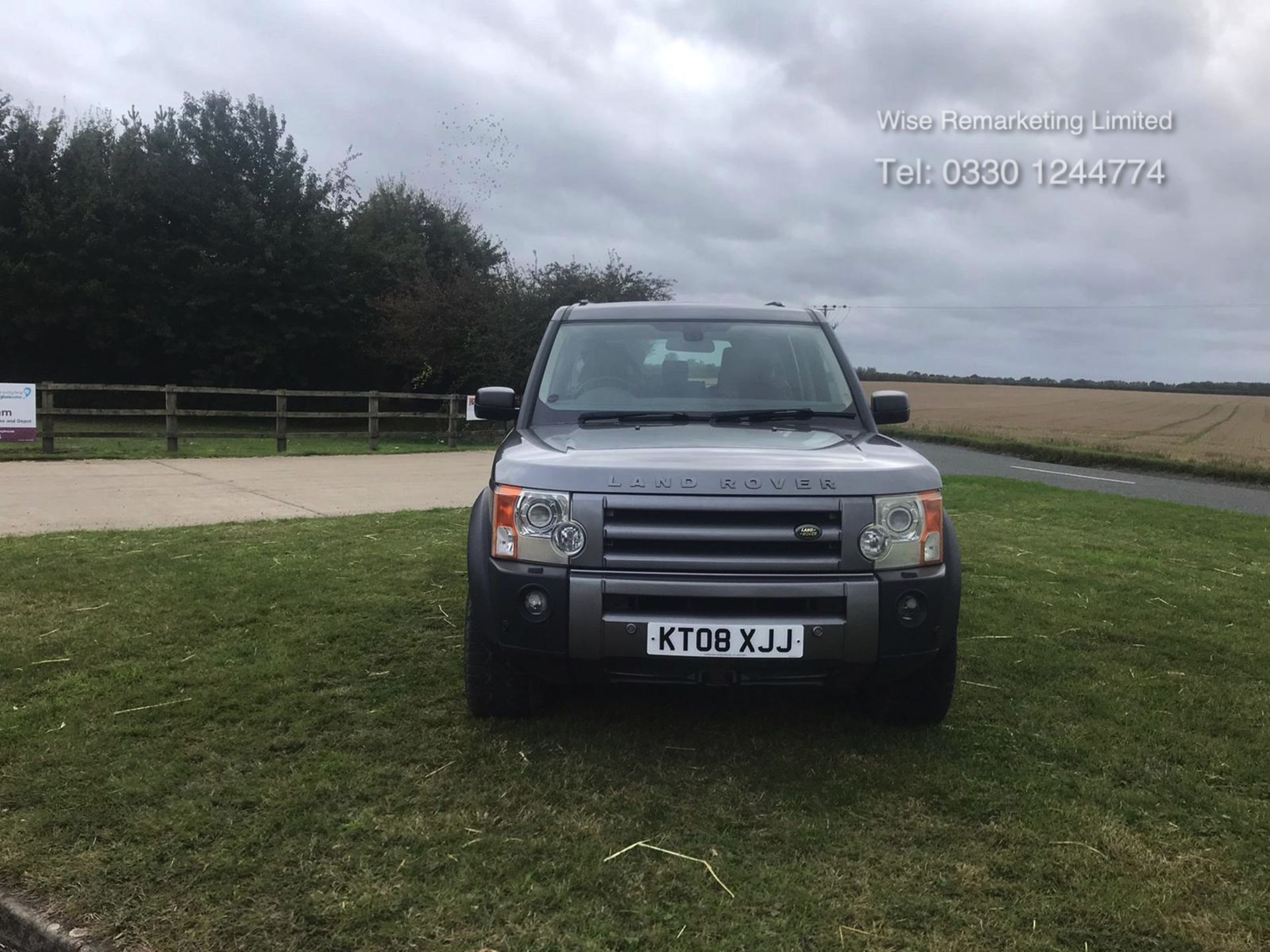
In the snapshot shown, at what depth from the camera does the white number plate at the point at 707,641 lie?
3020mm

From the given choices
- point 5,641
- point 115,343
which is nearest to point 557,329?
point 5,641

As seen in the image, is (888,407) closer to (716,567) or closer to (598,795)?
(716,567)

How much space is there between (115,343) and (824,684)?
30523 millimetres

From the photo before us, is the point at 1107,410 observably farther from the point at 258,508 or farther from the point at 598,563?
Result: the point at 598,563

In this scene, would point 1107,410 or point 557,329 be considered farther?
point 1107,410

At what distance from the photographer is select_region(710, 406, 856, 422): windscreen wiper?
3973mm

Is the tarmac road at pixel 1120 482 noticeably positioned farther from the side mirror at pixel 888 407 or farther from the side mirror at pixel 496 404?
the side mirror at pixel 496 404

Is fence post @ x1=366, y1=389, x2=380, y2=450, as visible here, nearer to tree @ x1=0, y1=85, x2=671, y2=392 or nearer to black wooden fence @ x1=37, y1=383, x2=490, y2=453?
black wooden fence @ x1=37, y1=383, x2=490, y2=453

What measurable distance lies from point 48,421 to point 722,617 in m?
14.3

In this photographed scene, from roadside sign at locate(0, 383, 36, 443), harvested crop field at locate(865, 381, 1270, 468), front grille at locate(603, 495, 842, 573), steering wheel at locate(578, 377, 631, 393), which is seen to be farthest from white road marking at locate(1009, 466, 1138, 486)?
roadside sign at locate(0, 383, 36, 443)

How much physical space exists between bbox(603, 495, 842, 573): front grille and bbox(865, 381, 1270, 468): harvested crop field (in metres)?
14.5

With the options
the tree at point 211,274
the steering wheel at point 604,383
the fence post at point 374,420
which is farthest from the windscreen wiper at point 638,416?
the tree at point 211,274

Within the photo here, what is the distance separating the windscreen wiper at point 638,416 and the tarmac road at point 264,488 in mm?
5294

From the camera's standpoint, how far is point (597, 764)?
3.26 meters
